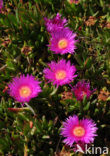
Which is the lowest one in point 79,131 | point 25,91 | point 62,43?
point 79,131

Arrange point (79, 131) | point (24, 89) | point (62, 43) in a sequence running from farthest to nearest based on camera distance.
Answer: point (62, 43) < point (24, 89) < point (79, 131)

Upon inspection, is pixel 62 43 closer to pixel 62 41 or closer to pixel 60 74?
pixel 62 41

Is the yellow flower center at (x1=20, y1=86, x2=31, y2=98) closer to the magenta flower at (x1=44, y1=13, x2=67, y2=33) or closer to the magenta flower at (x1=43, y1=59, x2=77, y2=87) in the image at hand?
the magenta flower at (x1=43, y1=59, x2=77, y2=87)

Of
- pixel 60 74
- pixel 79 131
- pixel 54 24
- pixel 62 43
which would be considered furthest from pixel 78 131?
pixel 54 24

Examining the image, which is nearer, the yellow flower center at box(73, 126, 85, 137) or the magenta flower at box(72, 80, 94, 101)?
the yellow flower center at box(73, 126, 85, 137)

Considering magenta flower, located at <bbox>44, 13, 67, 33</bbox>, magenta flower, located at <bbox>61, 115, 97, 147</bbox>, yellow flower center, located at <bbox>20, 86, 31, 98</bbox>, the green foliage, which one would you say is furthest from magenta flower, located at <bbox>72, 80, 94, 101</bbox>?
A: magenta flower, located at <bbox>44, 13, 67, 33</bbox>

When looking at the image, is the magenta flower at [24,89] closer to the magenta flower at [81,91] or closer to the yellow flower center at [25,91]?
the yellow flower center at [25,91]

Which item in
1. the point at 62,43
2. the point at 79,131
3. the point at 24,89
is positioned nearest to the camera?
the point at 79,131
